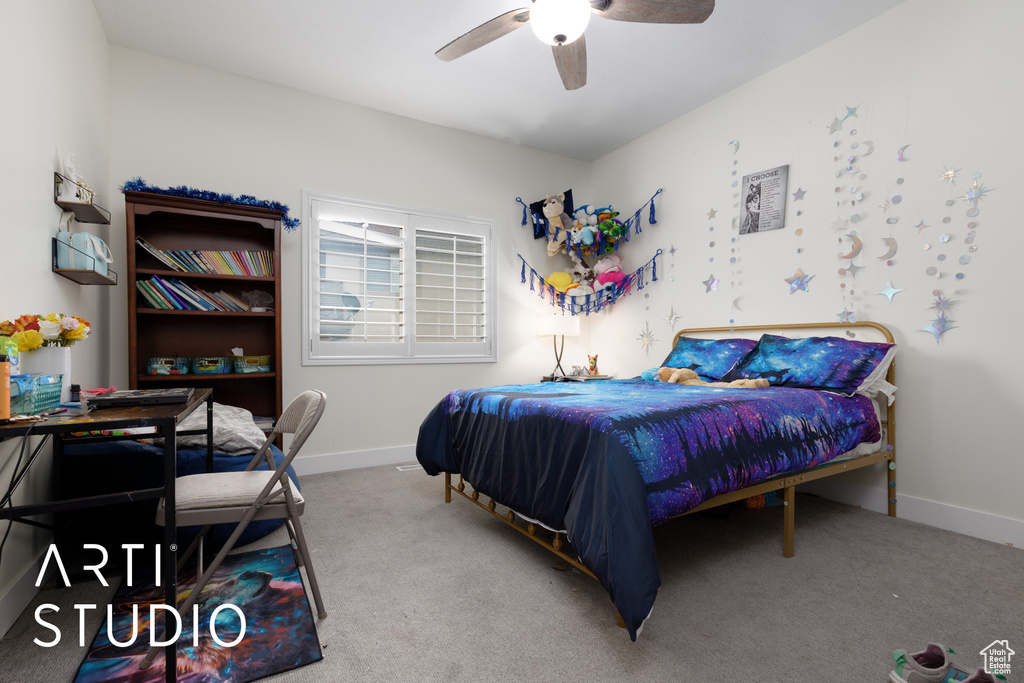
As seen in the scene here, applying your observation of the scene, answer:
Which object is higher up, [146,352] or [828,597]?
[146,352]

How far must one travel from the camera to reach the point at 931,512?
2.52m

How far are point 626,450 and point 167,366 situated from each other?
2.72 meters


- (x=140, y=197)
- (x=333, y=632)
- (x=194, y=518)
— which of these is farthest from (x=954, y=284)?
(x=140, y=197)

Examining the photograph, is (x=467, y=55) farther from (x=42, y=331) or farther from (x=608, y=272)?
(x=42, y=331)

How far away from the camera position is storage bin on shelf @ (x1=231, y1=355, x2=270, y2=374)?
3.06 metres

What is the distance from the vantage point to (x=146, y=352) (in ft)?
9.93

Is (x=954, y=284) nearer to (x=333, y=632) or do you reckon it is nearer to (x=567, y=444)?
(x=567, y=444)

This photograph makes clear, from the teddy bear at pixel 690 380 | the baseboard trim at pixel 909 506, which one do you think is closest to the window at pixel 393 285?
the baseboard trim at pixel 909 506

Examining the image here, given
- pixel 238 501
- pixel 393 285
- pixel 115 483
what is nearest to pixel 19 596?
pixel 115 483

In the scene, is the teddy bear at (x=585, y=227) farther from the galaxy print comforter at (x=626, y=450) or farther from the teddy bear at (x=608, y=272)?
the galaxy print comforter at (x=626, y=450)

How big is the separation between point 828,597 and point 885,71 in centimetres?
273

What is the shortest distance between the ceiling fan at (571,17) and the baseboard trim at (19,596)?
8.68ft

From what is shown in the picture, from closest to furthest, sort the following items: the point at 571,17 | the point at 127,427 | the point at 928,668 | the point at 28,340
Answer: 1. the point at 127,427
2. the point at 928,668
3. the point at 28,340
4. the point at 571,17

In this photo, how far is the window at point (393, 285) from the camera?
143 inches
